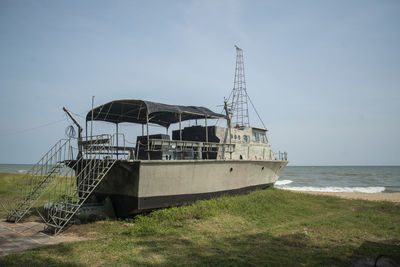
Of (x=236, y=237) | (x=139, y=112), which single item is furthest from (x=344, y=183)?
(x=236, y=237)

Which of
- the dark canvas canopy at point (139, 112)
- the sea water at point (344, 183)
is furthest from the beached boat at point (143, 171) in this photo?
the sea water at point (344, 183)

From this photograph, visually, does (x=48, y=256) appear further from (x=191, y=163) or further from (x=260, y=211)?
(x=260, y=211)

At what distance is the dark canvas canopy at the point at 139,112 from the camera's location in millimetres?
11374

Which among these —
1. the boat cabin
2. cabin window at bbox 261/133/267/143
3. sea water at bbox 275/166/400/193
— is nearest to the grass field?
the boat cabin

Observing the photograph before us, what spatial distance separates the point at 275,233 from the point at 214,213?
9.48 feet

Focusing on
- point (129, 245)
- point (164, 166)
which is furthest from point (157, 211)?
point (129, 245)

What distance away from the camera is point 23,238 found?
8.17 meters

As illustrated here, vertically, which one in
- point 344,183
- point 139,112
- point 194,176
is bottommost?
point 344,183

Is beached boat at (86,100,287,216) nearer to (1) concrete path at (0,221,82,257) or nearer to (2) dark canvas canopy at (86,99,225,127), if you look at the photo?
(2) dark canvas canopy at (86,99,225,127)

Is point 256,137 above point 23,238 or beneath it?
above

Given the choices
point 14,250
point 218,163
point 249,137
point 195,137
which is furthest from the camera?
point 249,137

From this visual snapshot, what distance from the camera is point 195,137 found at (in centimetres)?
1491

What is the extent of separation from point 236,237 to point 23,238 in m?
→ 6.20

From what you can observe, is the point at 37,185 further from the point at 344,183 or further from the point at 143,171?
the point at 344,183
